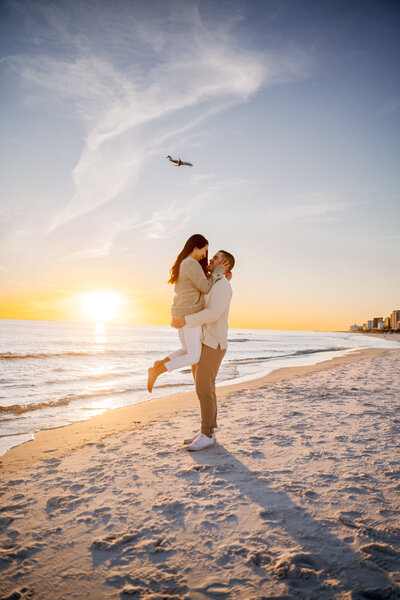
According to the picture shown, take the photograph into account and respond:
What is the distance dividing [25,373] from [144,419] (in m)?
9.99

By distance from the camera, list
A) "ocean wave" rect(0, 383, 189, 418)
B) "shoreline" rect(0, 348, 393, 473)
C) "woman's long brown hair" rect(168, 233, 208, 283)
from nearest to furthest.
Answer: "woman's long brown hair" rect(168, 233, 208, 283), "shoreline" rect(0, 348, 393, 473), "ocean wave" rect(0, 383, 189, 418)

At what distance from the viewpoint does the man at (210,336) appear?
13.6 ft

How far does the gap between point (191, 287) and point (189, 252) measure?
0.49 m

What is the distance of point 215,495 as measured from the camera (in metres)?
3.23

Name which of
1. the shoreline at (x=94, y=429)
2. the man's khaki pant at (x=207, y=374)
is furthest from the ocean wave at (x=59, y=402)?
the man's khaki pant at (x=207, y=374)

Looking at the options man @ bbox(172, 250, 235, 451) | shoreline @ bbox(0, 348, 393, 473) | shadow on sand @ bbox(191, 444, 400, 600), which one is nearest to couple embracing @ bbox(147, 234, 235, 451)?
man @ bbox(172, 250, 235, 451)

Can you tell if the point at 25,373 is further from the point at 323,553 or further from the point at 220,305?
the point at 323,553

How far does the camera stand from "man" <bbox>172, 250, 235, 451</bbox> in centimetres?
Result: 415

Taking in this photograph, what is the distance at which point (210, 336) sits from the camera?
14.1 ft

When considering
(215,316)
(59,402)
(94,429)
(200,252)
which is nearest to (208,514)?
(215,316)

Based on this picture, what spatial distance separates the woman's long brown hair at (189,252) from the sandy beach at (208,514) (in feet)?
7.94

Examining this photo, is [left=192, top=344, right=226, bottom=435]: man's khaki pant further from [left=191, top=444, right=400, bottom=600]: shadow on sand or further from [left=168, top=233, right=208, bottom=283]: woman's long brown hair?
[left=191, top=444, right=400, bottom=600]: shadow on sand

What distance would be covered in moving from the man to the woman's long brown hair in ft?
0.49

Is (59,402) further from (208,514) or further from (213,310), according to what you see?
(208,514)
